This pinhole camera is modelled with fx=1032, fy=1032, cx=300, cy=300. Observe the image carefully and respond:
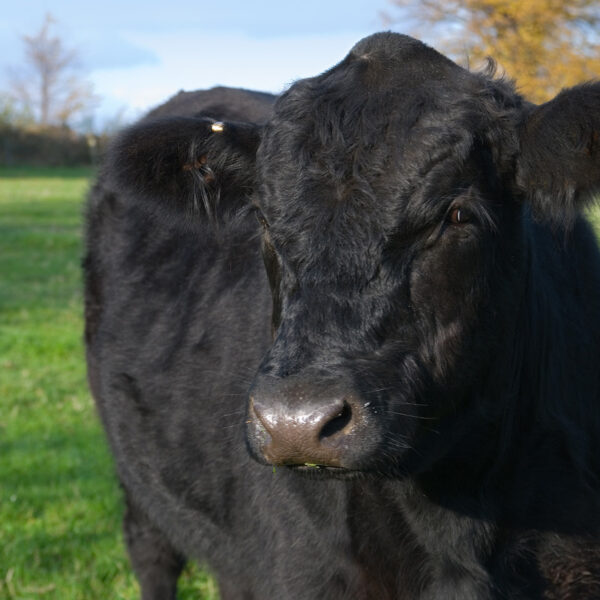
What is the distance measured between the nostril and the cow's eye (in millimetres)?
614

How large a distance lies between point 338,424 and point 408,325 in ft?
1.31

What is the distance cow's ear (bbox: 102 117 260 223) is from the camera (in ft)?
10.2

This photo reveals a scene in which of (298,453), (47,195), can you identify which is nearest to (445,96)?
(298,453)

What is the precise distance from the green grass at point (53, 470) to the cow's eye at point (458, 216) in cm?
265

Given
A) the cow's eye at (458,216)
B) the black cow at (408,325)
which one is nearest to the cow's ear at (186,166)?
the black cow at (408,325)

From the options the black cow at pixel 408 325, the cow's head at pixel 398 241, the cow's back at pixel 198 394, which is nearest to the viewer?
the cow's head at pixel 398 241

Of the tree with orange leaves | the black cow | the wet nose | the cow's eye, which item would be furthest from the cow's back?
the tree with orange leaves

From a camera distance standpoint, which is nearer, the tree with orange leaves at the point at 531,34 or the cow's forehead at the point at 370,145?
the cow's forehead at the point at 370,145

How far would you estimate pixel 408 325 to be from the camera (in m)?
2.50

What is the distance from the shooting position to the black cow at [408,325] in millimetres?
2383

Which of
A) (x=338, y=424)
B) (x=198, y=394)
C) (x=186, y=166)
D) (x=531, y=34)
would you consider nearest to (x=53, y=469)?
(x=198, y=394)

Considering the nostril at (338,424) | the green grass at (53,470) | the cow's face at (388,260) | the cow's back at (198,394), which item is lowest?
the green grass at (53,470)

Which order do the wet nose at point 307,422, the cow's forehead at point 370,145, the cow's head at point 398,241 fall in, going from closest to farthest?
the wet nose at point 307,422, the cow's head at point 398,241, the cow's forehead at point 370,145

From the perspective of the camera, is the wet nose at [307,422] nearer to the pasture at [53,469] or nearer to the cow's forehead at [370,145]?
the cow's forehead at [370,145]
